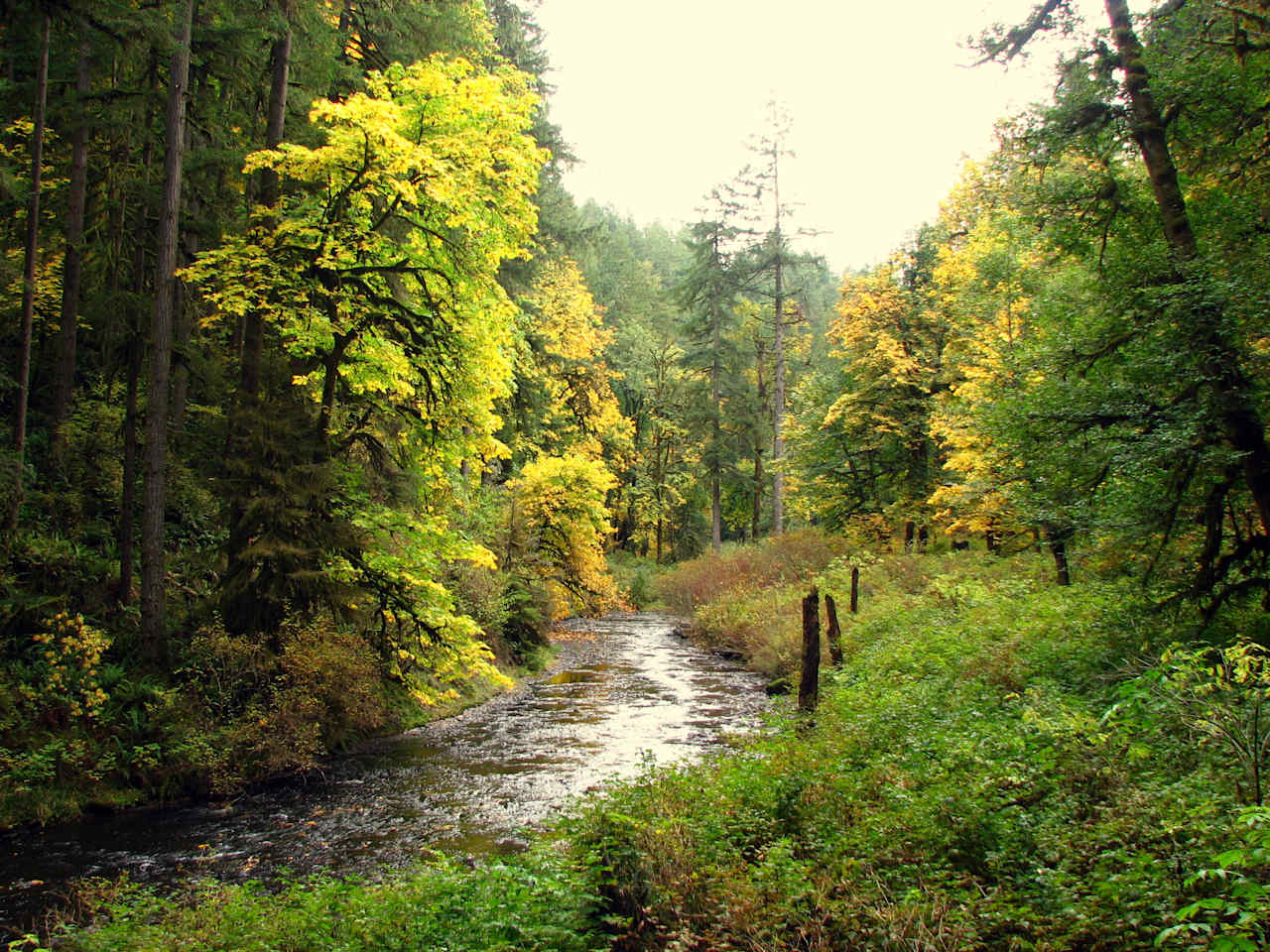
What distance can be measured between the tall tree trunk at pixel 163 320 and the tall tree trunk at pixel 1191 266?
44.4 feet

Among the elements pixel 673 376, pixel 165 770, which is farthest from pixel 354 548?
pixel 673 376

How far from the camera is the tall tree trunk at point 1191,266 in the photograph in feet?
26.8

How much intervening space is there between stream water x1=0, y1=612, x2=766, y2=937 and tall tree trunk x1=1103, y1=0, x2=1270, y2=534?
299 inches

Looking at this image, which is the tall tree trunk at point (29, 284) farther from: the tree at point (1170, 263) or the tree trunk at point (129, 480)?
the tree at point (1170, 263)

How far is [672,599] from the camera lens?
3338cm

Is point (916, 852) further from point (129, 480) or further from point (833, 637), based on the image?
point (129, 480)

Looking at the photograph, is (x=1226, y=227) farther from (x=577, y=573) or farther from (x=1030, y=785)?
(x=577, y=573)

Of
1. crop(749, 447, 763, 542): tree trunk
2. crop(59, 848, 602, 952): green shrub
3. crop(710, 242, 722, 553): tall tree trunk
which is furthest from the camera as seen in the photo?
crop(749, 447, 763, 542): tree trunk

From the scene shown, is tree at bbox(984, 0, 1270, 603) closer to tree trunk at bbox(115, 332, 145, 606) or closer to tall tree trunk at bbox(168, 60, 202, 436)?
tall tree trunk at bbox(168, 60, 202, 436)

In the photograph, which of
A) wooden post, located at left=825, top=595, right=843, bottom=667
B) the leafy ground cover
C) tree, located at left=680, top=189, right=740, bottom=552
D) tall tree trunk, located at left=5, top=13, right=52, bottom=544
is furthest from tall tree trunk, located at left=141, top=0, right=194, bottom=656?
tree, located at left=680, top=189, right=740, bottom=552

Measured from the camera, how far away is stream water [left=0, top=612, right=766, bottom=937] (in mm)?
7878

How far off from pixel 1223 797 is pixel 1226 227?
25.2 ft

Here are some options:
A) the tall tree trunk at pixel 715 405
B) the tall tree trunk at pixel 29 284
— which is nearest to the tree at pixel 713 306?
the tall tree trunk at pixel 715 405

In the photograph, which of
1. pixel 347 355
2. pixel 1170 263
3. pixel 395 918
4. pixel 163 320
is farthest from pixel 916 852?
pixel 163 320
